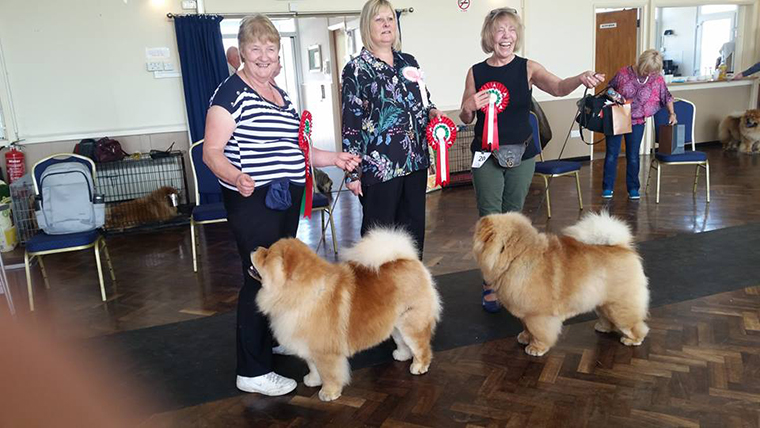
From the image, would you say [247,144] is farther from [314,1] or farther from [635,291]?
[314,1]

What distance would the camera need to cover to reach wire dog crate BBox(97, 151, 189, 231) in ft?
19.0

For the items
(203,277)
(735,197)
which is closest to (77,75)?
(203,277)

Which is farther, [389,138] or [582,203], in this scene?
[582,203]

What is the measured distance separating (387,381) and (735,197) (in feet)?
16.2

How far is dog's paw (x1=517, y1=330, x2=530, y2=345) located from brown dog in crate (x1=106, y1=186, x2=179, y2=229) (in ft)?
14.2

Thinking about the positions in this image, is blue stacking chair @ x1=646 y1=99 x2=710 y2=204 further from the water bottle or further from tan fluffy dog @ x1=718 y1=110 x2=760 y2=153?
tan fluffy dog @ x1=718 y1=110 x2=760 y2=153

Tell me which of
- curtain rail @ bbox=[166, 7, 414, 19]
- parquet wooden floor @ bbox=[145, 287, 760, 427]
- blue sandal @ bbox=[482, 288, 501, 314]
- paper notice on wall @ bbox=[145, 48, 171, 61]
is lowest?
parquet wooden floor @ bbox=[145, 287, 760, 427]

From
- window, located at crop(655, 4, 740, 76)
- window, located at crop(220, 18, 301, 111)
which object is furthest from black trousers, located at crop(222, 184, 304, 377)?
window, located at crop(655, 4, 740, 76)

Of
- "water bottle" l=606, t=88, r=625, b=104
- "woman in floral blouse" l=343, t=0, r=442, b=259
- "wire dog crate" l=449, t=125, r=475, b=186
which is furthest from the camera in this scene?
"wire dog crate" l=449, t=125, r=475, b=186

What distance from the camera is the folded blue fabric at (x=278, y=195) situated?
2.26m

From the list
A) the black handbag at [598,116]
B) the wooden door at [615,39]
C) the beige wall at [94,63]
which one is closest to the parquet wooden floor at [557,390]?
the black handbag at [598,116]

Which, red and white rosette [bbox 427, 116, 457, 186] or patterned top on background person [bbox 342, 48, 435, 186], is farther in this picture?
red and white rosette [bbox 427, 116, 457, 186]

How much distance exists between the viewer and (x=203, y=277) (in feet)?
13.9

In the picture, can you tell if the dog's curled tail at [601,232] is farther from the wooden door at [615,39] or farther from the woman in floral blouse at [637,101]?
the wooden door at [615,39]
